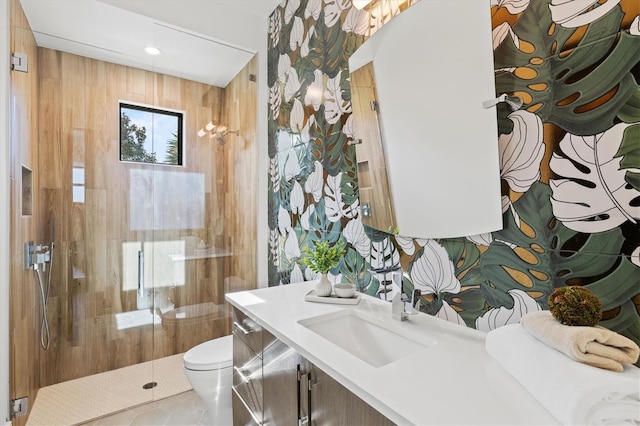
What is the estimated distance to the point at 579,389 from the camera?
0.60 m

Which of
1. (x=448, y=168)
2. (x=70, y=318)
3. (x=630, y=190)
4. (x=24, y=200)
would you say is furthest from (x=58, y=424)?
(x=630, y=190)

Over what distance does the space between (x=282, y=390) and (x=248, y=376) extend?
37 centimetres

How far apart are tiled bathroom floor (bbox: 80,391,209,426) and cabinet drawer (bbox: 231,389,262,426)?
1.56 ft

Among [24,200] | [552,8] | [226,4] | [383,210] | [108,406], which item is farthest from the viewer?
[226,4]

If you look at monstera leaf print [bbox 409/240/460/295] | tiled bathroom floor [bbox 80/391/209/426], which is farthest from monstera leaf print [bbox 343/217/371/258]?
tiled bathroom floor [bbox 80/391/209/426]

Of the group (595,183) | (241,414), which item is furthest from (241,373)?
(595,183)

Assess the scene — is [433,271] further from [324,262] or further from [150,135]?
[150,135]

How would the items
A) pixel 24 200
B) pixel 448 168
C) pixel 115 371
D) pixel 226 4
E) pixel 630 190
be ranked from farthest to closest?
pixel 115 371, pixel 226 4, pixel 24 200, pixel 448 168, pixel 630 190

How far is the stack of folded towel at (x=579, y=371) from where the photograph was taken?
59 cm

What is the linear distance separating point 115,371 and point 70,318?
55cm

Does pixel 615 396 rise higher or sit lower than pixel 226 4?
lower

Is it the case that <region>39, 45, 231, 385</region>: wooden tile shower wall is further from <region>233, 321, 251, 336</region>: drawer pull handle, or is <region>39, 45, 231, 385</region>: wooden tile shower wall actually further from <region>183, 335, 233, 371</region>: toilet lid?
<region>233, 321, 251, 336</region>: drawer pull handle

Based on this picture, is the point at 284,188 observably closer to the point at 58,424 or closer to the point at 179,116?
the point at 179,116

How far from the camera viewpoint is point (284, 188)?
2.29m
